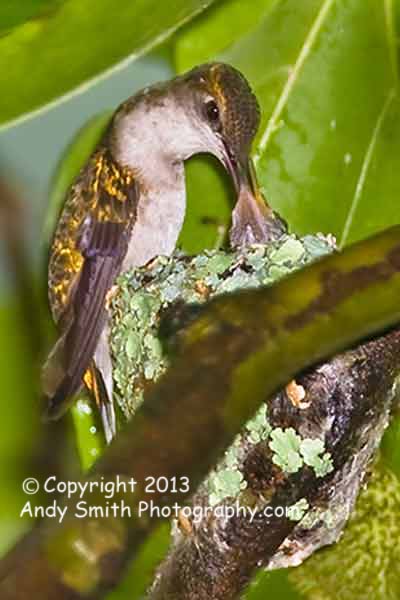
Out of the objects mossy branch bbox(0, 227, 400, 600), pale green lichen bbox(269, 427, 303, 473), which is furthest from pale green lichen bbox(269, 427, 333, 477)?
mossy branch bbox(0, 227, 400, 600)

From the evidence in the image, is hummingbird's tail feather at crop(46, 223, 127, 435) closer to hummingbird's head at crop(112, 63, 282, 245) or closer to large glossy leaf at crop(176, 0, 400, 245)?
hummingbird's head at crop(112, 63, 282, 245)

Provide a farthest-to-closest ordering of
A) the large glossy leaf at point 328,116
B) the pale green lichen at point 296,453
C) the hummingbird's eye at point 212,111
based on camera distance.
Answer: the hummingbird's eye at point 212,111 → the large glossy leaf at point 328,116 → the pale green lichen at point 296,453

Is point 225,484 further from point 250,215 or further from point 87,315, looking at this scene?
point 87,315

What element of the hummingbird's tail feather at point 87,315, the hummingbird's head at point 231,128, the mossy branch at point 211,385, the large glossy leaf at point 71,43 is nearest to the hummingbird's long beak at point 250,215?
the hummingbird's head at point 231,128

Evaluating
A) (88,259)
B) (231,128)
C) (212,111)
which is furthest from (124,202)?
(231,128)

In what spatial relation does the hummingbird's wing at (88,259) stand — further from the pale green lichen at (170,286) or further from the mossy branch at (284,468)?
the mossy branch at (284,468)

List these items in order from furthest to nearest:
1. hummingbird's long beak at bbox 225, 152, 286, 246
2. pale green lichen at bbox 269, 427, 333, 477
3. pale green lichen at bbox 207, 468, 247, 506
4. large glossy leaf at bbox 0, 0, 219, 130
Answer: hummingbird's long beak at bbox 225, 152, 286, 246, pale green lichen at bbox 207, 468, 247, 506, pale green lichen at bbox 269, 427, 333, 477, large glossy leaf at bbox 0, 0, 219, 130
